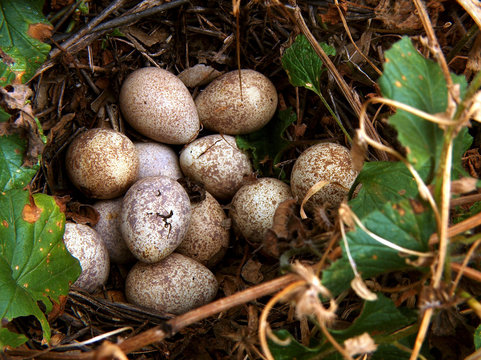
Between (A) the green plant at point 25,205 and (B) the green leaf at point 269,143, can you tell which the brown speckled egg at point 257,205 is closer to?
(B) the green leaf at point 269,143

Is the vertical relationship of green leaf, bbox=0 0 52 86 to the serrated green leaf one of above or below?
above

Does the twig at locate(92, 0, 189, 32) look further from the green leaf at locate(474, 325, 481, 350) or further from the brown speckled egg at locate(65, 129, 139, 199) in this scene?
the green leaf at locate(474, 325, 481, 350)

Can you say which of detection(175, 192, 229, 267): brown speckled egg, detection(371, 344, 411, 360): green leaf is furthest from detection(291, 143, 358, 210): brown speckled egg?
detection(371, 344, 411, 360): green leaf

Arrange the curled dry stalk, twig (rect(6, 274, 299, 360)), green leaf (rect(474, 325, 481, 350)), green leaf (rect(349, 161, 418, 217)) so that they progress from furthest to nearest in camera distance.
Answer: green leaf (rect(349, 161, 418, 217))
green leaf (rect(474, 325, 481, 350))
twig (rect(6, 274, 299, 360))
the curled dry stalk

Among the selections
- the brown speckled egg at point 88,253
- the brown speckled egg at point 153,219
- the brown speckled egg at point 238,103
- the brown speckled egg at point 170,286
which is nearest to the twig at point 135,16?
the brown speckled egg at point 238,103

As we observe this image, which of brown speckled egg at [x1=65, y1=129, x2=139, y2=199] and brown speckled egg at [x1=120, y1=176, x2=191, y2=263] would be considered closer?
brown speckled egg at [x1=120, y1=176, x2=191, y2=263]

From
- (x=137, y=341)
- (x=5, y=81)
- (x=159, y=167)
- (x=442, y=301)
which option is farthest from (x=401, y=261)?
(x=5, y=81)

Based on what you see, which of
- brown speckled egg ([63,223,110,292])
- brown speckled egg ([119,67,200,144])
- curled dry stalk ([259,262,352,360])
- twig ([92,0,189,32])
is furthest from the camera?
brown speckled egg ([119,67,200,144])
